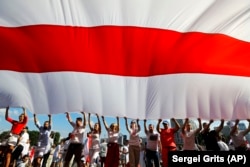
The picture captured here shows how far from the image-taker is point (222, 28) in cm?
495

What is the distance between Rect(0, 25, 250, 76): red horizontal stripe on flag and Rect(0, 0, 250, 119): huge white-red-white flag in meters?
0.01

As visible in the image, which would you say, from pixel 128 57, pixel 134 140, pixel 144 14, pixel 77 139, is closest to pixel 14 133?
pixel 77 139

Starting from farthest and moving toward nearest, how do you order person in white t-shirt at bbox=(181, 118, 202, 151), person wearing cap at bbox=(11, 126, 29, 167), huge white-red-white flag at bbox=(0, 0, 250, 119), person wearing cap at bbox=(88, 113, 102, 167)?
1. person wearing cap at bbox=(88, 113, 102, 167)
2. person wearing cap at bbox=(11, 126, 29, 167)
3. person in white t-shirt at bbox=(181, 118, 202, 151)
4. huge white-red-white flag at bbox=(0, 0, 250, 119)

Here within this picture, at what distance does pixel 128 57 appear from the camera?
4746 millimetres

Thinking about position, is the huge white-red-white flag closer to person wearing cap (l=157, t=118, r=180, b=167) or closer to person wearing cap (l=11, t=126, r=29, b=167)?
person wearing cap (l=157, t=118, r=180, b=167)

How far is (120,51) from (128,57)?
0.49 feet

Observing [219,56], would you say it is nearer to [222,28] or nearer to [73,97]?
[222,28]

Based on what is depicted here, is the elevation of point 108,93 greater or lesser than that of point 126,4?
lesser

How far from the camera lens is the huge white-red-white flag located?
450 centimetres

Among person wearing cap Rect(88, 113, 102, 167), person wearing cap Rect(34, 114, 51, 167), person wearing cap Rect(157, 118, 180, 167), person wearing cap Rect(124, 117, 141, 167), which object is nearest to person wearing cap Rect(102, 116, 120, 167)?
person wearing cap Rect(124, 117, 141, 167)

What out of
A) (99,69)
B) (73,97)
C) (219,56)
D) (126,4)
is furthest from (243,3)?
(73,97)

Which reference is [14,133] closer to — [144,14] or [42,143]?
[42,143]

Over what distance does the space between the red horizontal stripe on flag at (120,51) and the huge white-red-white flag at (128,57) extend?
14 mm

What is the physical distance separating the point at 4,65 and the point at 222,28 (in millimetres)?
3218
